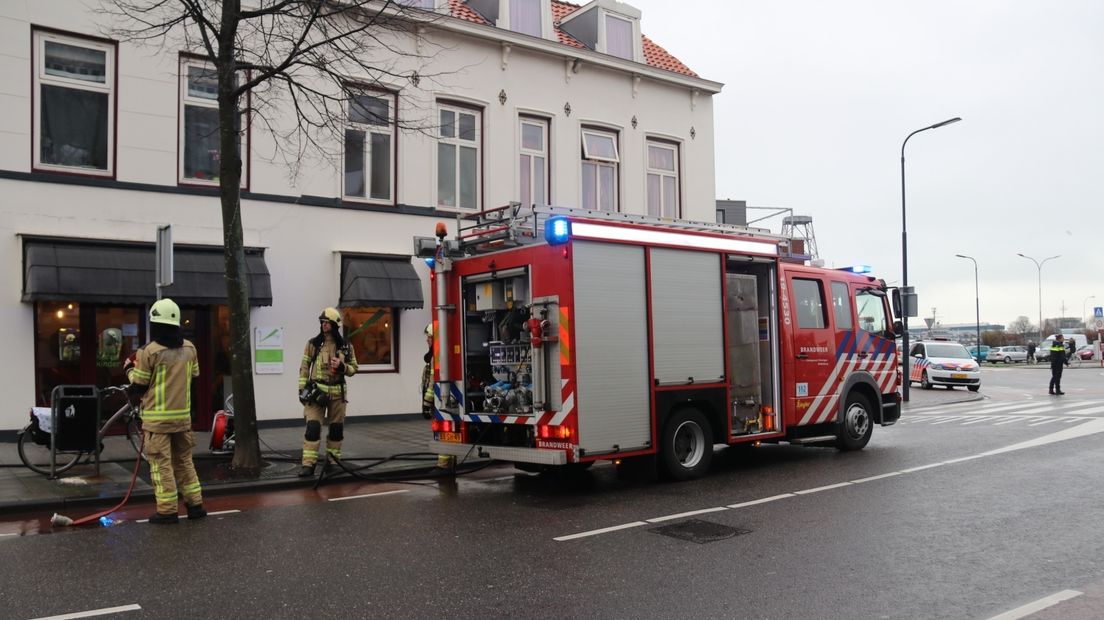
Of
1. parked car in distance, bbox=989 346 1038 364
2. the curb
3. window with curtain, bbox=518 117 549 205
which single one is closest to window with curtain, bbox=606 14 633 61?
window with curtain, bbox=518 117 549 205

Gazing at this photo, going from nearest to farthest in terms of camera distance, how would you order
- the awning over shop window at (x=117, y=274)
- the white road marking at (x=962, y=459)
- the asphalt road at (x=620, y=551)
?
the asphalt road at (x=620, y=551) < the white road marking at (x=962, y=459) < the awning over shop window at (x=117, y=274)

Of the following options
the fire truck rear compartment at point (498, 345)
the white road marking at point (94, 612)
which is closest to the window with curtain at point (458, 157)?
the fire truck rear compartment at point (498, 345)

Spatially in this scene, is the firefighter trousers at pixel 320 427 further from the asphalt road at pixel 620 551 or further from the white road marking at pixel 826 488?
the white road marking at pixel 826 488

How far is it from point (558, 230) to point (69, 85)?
9.22 m

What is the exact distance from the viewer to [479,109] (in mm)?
17672

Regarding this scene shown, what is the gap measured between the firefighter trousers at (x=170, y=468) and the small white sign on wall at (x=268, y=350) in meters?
7.10

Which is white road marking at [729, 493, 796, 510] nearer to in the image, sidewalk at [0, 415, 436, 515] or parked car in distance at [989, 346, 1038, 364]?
sidewalk at [0, 415, 436, 515]

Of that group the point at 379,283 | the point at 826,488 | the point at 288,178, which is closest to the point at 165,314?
the point at 826,488

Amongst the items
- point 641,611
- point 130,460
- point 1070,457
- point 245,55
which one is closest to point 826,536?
point 641,611

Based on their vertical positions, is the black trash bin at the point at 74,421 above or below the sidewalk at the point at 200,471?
above

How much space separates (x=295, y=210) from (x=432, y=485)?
7319 millimetres

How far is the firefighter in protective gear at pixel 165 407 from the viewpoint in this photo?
24.7 feet

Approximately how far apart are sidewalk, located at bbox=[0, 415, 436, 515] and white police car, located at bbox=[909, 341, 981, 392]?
19.3m

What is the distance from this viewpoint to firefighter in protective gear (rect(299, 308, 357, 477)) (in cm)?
1020
